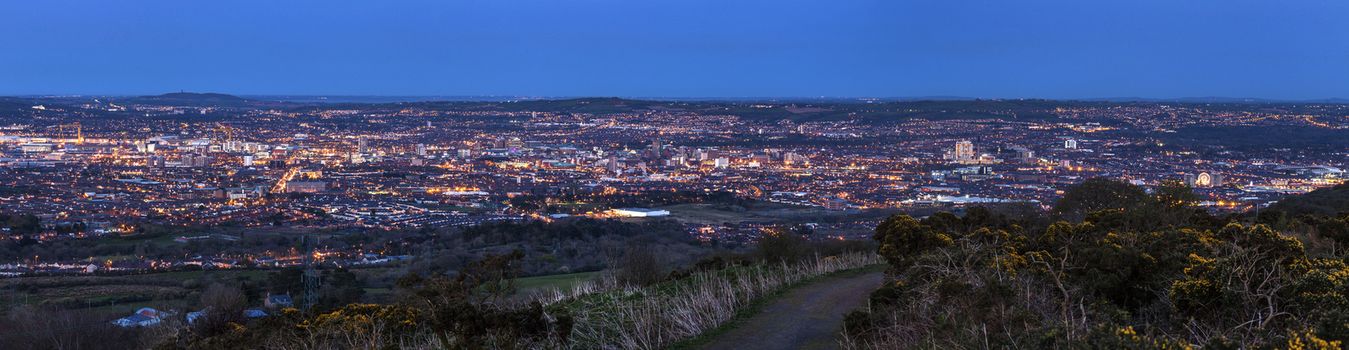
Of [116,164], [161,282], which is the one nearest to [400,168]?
[116,164]

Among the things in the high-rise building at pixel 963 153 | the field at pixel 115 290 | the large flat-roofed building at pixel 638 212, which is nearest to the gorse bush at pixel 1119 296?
the field at pixel 115 290

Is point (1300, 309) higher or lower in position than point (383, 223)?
higher

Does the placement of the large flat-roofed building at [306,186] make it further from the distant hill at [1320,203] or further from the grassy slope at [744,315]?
the grassy slope at [744,315]

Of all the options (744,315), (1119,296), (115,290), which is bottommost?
(115,290)

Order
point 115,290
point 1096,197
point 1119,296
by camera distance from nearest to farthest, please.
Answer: point 1119,296 < point 1096,197 < point 115,290

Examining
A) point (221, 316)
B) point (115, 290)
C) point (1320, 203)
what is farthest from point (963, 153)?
point (221, 316)

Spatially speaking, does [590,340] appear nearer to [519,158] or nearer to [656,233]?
[656,233]

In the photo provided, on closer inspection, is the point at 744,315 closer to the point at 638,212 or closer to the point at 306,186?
the point at 638,212
